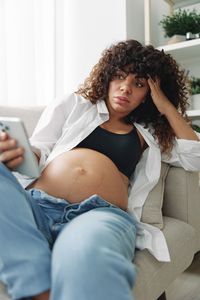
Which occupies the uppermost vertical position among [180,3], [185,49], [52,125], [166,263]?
[180,3]

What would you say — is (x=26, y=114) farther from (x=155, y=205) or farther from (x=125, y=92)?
(x=155, y=205)

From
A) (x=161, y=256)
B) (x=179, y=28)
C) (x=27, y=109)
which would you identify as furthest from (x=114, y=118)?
(x=179, y=28)

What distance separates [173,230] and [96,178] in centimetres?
26

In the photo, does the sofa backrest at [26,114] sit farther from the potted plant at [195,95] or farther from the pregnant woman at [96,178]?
the potted plant at [195,95]

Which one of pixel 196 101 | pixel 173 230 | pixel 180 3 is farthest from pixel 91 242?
pixel 180 3

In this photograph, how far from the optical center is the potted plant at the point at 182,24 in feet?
A: 5.89

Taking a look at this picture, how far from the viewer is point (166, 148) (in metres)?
1.18

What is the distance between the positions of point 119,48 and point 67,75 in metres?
0.92

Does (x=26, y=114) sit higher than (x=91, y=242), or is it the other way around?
(x=26, y=114)

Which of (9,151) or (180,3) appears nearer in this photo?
(9,151)

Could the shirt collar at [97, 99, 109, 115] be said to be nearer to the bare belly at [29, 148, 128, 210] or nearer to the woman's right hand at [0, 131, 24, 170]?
the bare belly at [29, 148, 128, 210]

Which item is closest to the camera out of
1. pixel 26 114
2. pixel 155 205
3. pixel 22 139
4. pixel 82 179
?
pixel 22 139

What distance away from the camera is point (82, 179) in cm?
91

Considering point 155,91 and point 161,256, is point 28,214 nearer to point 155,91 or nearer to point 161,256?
point 161,256
